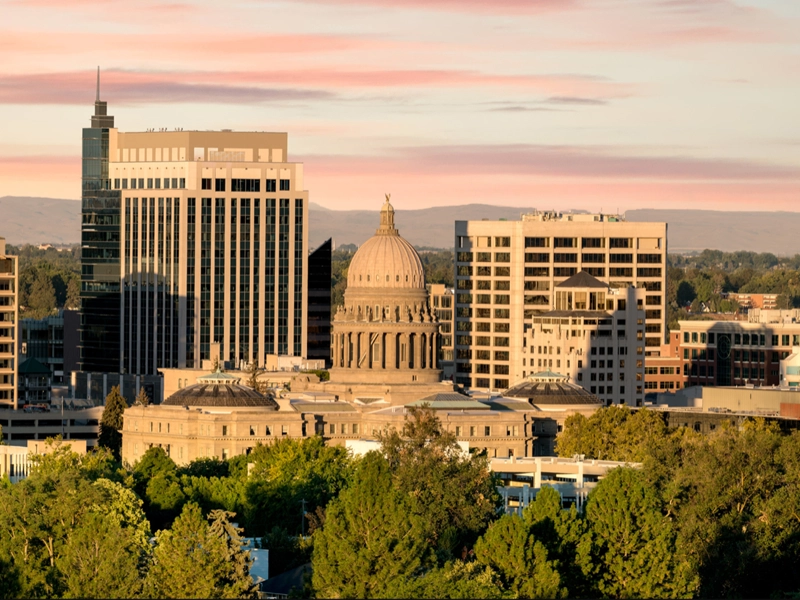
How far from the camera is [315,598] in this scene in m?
165

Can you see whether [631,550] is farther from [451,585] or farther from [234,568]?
[234,568]

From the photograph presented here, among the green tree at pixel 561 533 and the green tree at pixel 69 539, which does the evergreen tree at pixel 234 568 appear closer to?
the green tree at pixel 69 539

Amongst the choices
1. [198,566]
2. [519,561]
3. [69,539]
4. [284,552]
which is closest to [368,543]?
[519,561]

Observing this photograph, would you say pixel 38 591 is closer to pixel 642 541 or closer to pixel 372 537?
pixel 372 537

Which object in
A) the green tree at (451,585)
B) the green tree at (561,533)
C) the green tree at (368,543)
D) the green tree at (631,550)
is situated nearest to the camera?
the green tree at (451,585)

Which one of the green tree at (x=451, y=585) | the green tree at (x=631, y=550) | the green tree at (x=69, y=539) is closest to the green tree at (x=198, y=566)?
the green tree at (x=69, y=539)

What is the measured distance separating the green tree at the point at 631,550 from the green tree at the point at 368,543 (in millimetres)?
10325

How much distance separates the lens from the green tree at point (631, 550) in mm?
175500

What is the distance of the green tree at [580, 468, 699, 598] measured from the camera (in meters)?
176

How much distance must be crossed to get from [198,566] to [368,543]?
13.7 metres

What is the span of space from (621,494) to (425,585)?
27.7 m

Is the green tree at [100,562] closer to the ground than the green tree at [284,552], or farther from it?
farther from it

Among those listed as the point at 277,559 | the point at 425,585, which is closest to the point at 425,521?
the point at 277,559

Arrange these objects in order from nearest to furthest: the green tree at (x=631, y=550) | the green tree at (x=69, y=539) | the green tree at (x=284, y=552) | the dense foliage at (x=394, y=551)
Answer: the dense foliage at (x=394, y=551) < the green tree at (x=69, y=539) < the green tree at (x=631, y=550) < the green tree at (x=284, y=552)
